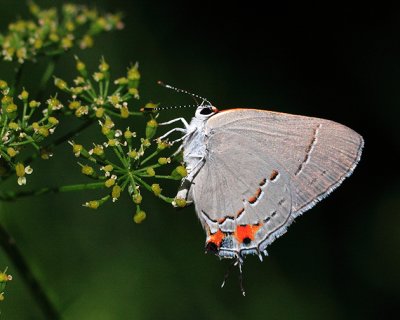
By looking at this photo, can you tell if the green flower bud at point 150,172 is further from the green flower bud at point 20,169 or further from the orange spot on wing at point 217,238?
the green flower bud at point 20,169

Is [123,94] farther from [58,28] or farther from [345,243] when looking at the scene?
[345,243]

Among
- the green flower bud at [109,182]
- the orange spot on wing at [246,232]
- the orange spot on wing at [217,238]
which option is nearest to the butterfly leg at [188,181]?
the orange spot on wing at [217,238]

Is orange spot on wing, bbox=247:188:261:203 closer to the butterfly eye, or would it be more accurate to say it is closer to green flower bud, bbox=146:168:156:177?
the butterfly eye

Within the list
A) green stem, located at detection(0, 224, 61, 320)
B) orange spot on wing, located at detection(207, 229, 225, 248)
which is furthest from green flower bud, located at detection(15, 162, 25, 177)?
orange spot on wing, located at detection(207, 229, 225, 248)

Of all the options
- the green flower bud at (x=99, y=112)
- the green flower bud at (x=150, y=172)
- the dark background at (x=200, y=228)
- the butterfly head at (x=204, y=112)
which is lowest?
the dark background at (x=200, y=228)

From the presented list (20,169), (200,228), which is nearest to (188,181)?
(20,169)

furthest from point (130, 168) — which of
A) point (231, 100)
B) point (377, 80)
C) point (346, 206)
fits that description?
Answer: point (377, 80)

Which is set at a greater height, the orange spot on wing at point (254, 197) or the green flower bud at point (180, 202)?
the green flower bud at point (180, 202)

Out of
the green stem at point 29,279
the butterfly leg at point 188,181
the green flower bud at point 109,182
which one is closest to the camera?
the green flower bud at point 109,182
